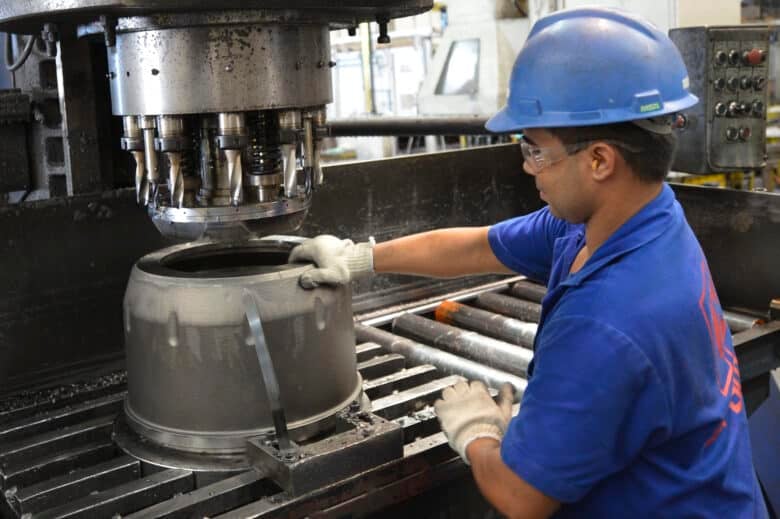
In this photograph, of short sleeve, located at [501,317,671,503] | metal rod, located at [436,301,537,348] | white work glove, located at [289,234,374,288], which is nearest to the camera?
short sleeve, located at [501,317,671,503]

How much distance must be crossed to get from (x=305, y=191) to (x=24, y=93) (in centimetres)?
66

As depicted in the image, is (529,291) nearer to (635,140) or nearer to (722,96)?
(722,96)

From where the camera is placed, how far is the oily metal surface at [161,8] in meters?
1.08

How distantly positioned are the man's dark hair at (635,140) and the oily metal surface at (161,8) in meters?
0.39

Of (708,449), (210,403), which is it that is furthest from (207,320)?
(708,449)

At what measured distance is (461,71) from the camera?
4.45 m

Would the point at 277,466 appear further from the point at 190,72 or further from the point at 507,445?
the point at 190,72

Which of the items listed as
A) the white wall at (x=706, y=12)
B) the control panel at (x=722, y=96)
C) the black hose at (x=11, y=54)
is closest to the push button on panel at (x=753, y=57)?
the control panel at (x=722, y=96)

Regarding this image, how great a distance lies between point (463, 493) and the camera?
4.38 ft

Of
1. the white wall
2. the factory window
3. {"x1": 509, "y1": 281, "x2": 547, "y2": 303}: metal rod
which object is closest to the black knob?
{"x1": 509, "y1": 281, "x2": 547, "y2": 303}: metal rod

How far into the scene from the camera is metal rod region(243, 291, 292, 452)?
1.18m

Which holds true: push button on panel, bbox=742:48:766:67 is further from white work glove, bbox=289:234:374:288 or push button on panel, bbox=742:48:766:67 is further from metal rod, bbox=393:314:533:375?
white work glove, bbox=289:234:374:288

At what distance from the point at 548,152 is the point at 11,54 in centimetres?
114

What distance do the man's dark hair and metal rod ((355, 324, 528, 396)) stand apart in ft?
2.01
